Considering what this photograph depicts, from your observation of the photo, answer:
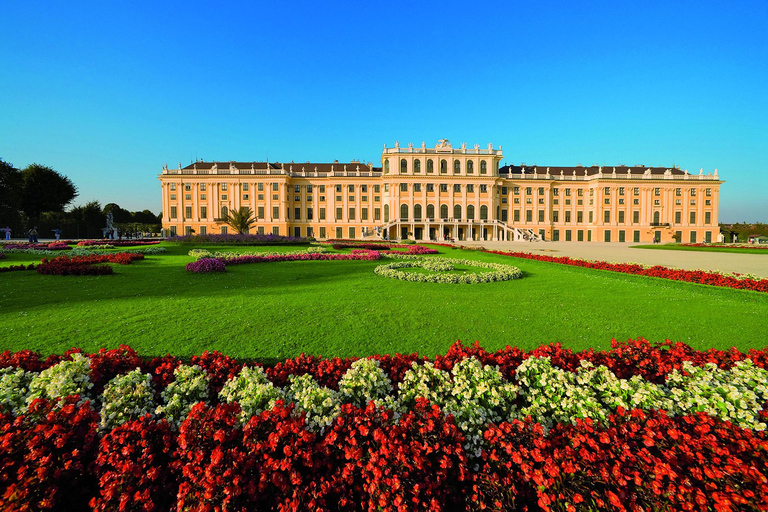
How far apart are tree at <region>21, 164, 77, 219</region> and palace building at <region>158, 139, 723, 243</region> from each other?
13.0 metres

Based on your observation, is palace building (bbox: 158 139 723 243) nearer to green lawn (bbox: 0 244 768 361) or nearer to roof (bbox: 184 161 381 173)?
roof (bbox: 184 161 381 173)

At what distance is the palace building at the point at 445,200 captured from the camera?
5306 cm

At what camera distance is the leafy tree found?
3799cm

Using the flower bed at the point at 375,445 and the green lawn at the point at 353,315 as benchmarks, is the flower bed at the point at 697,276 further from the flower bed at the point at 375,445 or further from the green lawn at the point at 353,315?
the flower bed at the point at 375,445

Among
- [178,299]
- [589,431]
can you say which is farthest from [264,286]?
[589,431]

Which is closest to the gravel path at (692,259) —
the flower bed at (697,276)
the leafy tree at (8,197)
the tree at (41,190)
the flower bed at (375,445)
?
the flower bed at (697,276)

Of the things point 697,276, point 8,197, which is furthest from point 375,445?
point 8,197

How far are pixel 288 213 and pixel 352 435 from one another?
56169 mm

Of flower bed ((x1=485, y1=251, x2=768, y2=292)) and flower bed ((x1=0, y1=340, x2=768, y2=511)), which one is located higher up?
flower bed ((x1=485, y1=251, x2=768, y2=292))

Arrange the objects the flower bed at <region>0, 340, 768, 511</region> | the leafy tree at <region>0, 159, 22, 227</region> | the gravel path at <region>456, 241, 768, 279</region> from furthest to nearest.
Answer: the leafy tree at <region>0, 159, 22, 227</region> < the gravel path at <region>456, 241, 768, 279</region> < the flower bed at <region>0, 340, 768, 511</region>

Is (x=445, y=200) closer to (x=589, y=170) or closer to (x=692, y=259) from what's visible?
(x=589, y=170)

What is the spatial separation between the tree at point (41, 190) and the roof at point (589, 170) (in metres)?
69.2

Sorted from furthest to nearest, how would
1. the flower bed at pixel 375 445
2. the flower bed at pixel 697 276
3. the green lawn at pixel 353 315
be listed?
the flower bed at pixel 697 276, the green lawn at pixel 353 315, the flower bed at pixel 375 445

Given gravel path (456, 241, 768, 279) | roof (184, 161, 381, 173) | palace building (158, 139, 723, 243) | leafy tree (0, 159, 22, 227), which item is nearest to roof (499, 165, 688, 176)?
palace building (158, 139, 723, 243)
